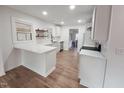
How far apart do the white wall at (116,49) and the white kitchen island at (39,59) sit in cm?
160

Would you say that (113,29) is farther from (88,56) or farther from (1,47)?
(1,47)

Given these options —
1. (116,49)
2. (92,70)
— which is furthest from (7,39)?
(116,49)

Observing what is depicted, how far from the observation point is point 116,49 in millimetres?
1389

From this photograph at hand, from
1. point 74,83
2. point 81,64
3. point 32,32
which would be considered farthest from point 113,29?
point 32,32

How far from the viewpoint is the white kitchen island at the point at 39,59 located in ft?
7.15

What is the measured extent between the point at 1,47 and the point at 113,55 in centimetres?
314

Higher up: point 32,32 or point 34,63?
point 32,32

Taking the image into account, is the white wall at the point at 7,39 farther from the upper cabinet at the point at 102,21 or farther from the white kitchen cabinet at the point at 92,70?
the upper cabinet at the point at 102,21

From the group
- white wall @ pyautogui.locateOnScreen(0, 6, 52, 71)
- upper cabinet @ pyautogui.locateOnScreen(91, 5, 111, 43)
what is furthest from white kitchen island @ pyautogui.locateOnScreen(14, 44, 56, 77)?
upper cabinet @ pyautogui.locateOnScreen(91, 5, 111, 43)

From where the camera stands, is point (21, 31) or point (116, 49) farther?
point (21, 31)

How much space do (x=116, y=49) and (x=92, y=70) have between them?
2.33 ft

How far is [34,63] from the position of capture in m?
2.53

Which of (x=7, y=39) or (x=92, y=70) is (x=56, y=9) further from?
(x=92, y=70)

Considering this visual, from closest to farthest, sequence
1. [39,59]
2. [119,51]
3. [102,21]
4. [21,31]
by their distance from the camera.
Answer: [119,51], [102,21], [39,59], [21,31]
